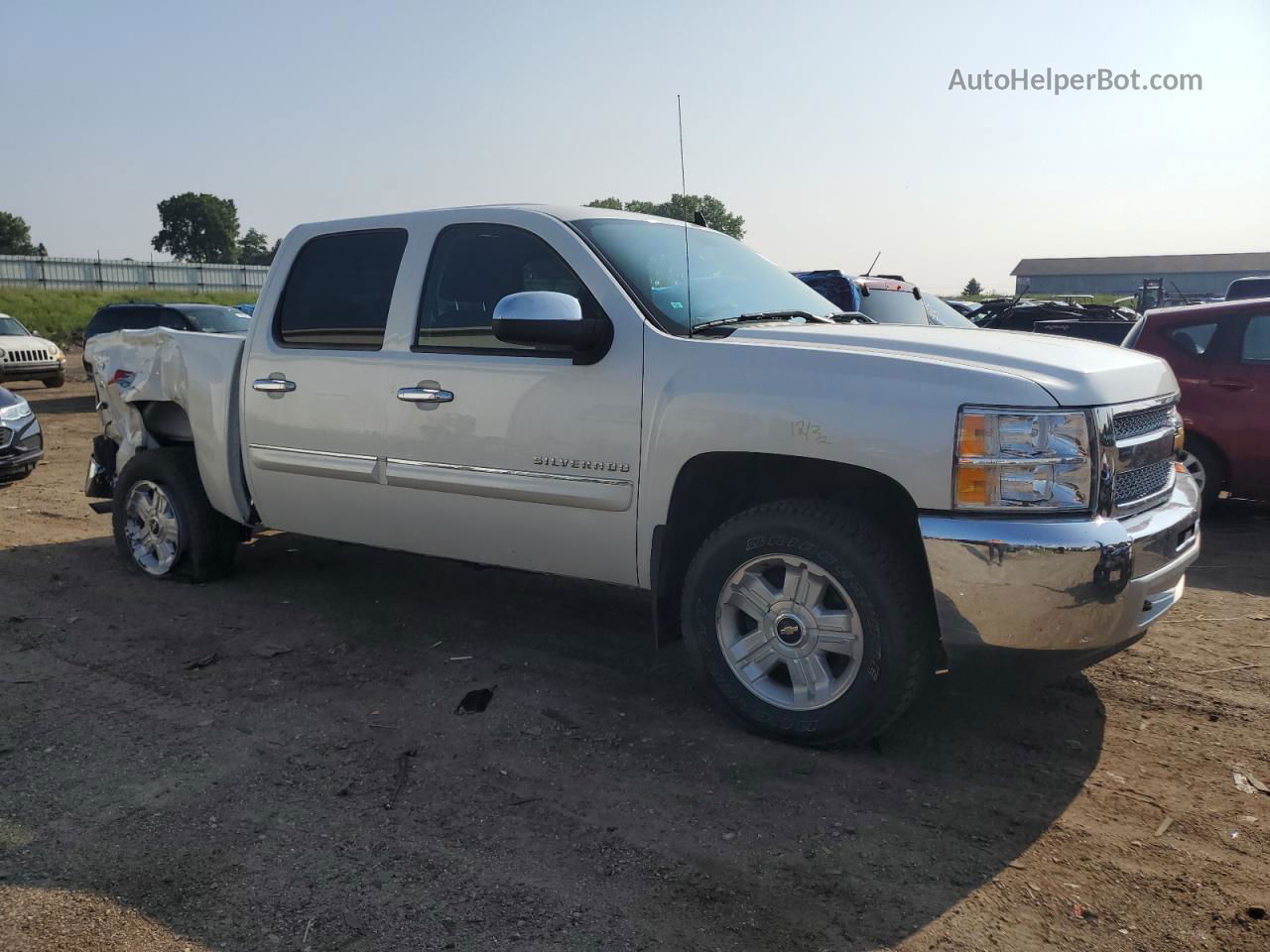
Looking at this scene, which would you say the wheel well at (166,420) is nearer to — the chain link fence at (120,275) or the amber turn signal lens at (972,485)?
the amber turn signal lens at (972,485)

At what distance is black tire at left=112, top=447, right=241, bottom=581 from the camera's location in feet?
19.5

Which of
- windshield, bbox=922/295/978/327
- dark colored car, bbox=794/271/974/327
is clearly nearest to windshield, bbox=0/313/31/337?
dark colored car, bbox=794/271/974/327

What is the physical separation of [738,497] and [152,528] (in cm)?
386

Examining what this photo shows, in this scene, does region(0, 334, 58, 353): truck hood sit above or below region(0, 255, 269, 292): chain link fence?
below

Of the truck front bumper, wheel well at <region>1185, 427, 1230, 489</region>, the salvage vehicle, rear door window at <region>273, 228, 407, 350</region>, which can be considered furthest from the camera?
the salvage vehicle

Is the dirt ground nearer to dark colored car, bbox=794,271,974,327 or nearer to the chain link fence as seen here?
dark colored car, bbox=794,271,974,327

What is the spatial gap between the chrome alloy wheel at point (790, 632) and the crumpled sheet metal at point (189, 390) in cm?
299

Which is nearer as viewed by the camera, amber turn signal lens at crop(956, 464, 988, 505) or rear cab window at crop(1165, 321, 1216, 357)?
amber turn signal lens at crop(956, 464, 988, 505)

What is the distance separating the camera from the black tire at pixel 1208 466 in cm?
766

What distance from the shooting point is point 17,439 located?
9617 mm

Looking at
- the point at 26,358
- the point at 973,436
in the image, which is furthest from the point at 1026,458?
the point at 26,358

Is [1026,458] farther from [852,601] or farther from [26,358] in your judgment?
[26,358]

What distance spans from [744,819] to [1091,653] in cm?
124

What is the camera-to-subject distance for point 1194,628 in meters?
5.18
